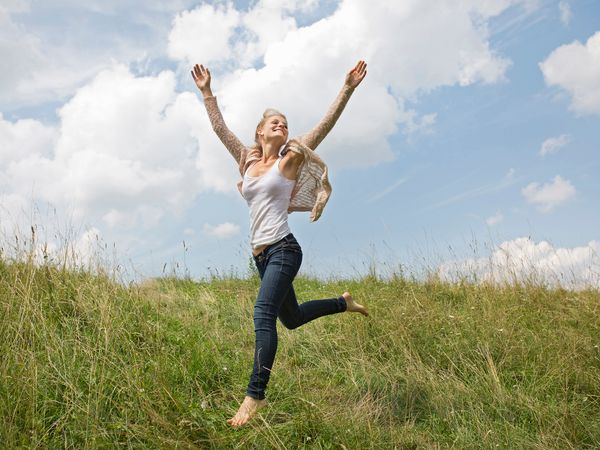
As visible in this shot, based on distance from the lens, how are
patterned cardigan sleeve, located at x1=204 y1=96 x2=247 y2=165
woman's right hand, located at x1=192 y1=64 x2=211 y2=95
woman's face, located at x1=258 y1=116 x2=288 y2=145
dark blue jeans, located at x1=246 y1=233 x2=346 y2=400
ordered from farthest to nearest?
woman's right hand, located at x1=192 y1=64 x2=211 y2=95, patterned cardigan sleeve, located at x1=204 y1=96 x2=247 y2=165, woman's face, located at x1=258 y1=116 x2=288 y2=145, dark blue jeans, located at x1=246 y1=233 x2=346 y2=400

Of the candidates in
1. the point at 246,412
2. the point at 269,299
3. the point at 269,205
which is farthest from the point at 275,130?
the point at 246,412

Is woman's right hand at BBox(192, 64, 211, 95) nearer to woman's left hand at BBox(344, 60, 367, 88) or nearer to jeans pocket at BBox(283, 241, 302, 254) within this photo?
woman's left hand at BBox(344, 60, 367, 88)

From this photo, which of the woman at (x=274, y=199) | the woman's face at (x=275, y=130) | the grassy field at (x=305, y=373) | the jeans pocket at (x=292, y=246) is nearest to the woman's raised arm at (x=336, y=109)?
the woman at (x=274, y=199)

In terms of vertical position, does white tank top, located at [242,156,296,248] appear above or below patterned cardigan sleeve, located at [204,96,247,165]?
below

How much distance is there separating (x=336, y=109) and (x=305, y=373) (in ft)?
8.51

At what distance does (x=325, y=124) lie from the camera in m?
4.23

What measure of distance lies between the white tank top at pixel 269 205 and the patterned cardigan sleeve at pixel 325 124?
394 millimetres

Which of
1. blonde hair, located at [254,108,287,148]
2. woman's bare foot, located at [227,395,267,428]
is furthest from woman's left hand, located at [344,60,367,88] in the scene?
woman's bare foot, located at [227,395,267,428]

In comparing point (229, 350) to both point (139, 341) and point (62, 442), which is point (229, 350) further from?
point (62, 442)

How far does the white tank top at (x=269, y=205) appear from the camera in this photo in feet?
12.3

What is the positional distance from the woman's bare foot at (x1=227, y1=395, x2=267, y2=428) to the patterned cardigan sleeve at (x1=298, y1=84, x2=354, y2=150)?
6.37ft

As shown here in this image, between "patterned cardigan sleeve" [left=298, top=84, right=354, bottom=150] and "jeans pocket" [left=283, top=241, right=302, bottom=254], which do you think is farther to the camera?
"patterned cardigan sleeve" [left=298, top=84, right=354, bottom=150]

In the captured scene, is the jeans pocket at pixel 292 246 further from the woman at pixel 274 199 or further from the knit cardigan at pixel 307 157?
the knit cardigan at pixel 307 157

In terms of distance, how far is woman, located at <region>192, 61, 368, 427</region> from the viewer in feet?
11.8
